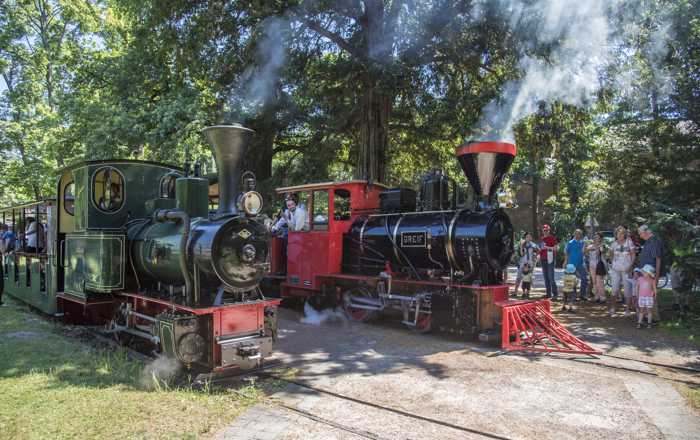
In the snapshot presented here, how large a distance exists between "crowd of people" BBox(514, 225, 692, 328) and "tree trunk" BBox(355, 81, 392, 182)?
442 cm

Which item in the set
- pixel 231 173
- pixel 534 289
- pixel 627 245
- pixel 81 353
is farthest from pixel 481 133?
pixel 81 353

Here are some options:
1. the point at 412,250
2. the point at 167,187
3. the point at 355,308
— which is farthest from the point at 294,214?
the point at 167,187

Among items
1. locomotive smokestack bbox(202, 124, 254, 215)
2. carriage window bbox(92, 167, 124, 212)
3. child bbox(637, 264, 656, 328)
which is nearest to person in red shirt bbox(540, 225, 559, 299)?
child bbox(637, 264, 656, 328)

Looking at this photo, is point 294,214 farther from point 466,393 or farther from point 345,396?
point 466,393

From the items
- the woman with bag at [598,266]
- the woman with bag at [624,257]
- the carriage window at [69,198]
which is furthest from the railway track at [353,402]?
the woman with bag at [598,266]

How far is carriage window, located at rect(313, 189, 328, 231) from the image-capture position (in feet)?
32.0

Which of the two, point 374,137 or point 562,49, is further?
point 374,137

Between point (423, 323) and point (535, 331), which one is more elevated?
point (535, 331)

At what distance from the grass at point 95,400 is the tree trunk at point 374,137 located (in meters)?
8.55

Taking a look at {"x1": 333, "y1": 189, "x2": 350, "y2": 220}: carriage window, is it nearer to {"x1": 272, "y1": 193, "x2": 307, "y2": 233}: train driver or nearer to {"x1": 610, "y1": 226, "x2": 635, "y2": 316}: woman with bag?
{"x1": 272, "y1": 193, "x2": 307, "y2": 233}: train driver

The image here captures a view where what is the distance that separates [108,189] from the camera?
7.15 m

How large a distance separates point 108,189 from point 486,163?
572cm

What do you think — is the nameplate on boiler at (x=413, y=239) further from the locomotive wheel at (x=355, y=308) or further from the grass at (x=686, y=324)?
the grass at (x=686, y=324)

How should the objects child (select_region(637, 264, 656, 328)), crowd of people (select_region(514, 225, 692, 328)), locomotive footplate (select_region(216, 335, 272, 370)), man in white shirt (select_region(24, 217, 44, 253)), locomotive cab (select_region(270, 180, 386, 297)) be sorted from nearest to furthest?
locomotive footplate (select_region(216, 335, 272, 370)), child (select_region(637, 264, 656, 328)), crowd of people (select_region(514, 225, 692, 328)), locomotive cab (select_region(270, 180, 386, 297)), man in white shirt (select_region(24, 217, 44, 253))
